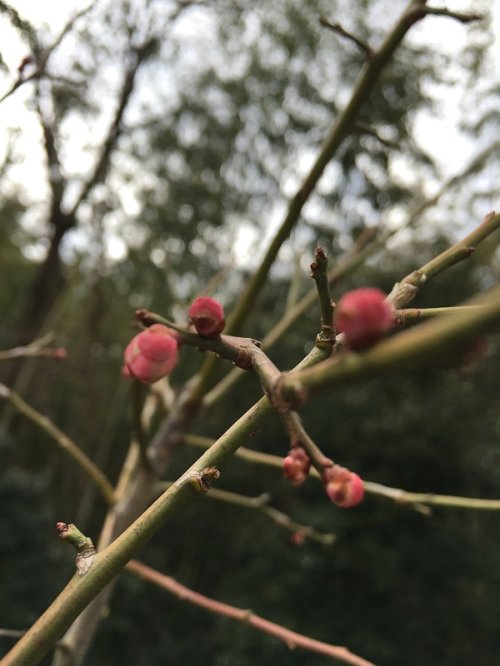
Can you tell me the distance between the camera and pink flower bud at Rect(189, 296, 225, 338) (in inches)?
11.2

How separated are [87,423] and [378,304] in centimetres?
544

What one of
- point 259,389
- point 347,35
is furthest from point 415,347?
point 259,389

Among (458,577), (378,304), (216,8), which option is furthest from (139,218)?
(378,304)

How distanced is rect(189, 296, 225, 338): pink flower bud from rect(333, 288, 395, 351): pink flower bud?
0.10 m

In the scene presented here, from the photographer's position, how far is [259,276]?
28.7 inches

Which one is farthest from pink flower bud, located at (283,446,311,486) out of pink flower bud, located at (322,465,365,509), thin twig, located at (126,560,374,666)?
thin twig, located at (126,560,374,666)

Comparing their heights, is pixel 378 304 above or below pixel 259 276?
below

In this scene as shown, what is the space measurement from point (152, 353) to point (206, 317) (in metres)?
0.05

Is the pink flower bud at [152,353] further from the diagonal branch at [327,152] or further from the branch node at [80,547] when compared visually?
the diagonal branch at [327,152]

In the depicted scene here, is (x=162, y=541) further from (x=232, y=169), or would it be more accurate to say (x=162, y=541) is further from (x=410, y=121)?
(x=410, y=121)

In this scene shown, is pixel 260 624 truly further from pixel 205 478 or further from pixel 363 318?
pixel 363 318

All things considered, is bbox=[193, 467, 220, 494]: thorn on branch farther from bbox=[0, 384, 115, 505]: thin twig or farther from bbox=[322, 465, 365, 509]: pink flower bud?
bbox=[0, 384, 115, 505]: thin twig

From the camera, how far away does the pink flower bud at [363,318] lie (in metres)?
0.18

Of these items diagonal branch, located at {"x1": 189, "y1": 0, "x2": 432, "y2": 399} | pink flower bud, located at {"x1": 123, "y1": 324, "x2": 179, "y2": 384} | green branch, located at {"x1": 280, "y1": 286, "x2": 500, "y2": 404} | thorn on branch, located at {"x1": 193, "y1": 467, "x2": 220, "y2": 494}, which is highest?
diagonal branch, located at {"x1": 189, "y1": 0, "x2": 432, "y2": 399}
